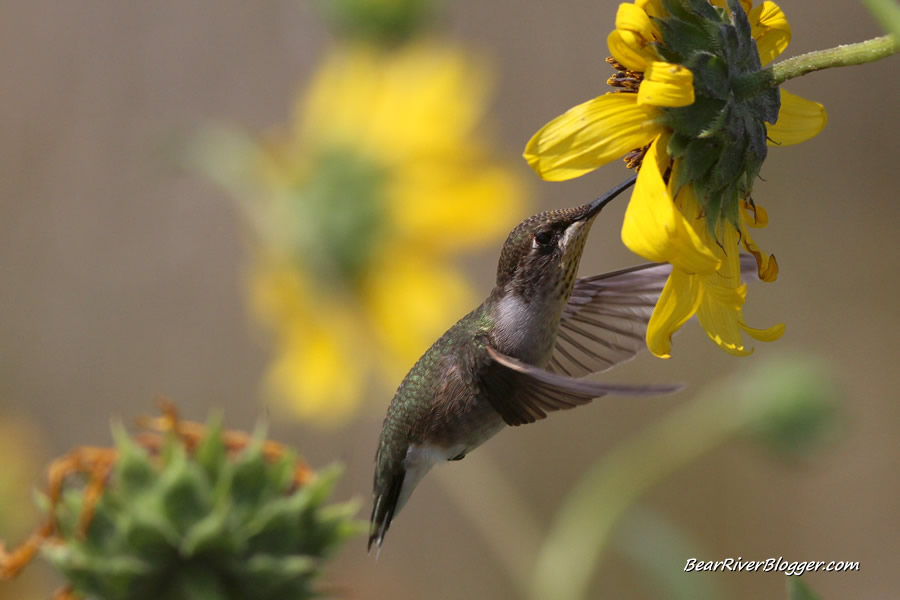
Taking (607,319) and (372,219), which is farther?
(372,219)

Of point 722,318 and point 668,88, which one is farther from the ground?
point 668,88

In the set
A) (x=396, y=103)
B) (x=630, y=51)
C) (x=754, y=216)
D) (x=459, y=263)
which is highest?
(x=459, y=263)

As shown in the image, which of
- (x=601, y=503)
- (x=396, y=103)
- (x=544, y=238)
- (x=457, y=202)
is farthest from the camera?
(x=396, y=103)

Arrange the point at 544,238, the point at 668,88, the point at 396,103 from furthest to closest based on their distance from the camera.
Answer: the point at 396,103, the point at 544,238, the point at 668,88

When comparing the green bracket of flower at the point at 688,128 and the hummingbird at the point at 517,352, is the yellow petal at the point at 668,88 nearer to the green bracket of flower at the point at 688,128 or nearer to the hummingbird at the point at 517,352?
the green bracket of flower at the point at 688,128

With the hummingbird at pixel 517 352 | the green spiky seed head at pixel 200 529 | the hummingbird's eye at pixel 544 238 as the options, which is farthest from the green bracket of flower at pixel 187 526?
the hummingbird's eye at pixel 544 238

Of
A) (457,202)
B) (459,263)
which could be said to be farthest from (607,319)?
(459,263)

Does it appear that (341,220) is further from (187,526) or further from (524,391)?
(524,391)
